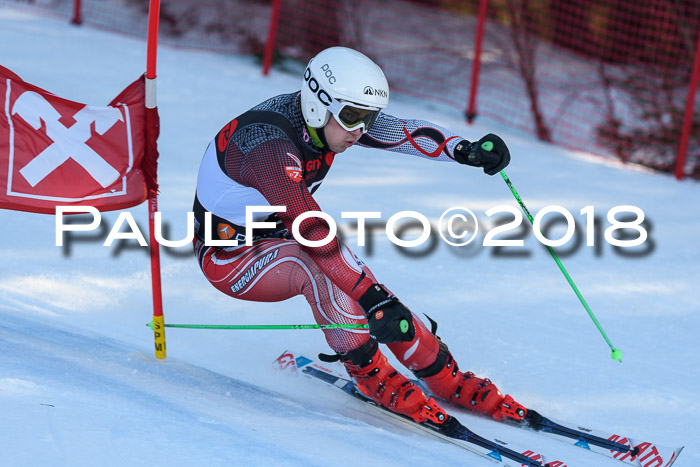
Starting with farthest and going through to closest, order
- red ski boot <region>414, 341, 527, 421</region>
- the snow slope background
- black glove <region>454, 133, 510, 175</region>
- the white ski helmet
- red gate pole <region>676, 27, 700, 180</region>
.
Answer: red gate pole <region>676, 27, 700, 180</region> < black glove <region>454, 133, 510, 175</region> < red ski boot <region>414, 341, 527, 421</region> < the white ski helmet < the snow slope background

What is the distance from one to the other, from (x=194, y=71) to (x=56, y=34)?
1.38 metres

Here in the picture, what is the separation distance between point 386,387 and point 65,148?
4.60ft

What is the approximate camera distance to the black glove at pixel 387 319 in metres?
2.60

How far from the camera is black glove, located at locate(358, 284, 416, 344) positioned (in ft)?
8.53

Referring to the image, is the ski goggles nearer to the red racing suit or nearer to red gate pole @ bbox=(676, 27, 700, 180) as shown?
the red racing suit

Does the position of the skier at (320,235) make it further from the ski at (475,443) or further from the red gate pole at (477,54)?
the red gate pole at (477,54)

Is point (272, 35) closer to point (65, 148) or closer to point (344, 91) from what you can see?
point (65, 148)

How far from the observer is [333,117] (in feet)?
9.44

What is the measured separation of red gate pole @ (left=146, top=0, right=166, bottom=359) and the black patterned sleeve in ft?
2.61

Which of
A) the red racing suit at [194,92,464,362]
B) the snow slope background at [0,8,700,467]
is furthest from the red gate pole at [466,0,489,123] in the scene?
the red racing suit at [194,92,464,362]

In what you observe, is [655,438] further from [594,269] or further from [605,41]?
[605,41]

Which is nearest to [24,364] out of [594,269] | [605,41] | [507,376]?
[507,376]

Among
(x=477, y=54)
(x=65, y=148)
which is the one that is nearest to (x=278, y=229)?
(x=65, y=148)

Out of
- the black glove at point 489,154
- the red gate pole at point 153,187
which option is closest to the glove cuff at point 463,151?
the black glove at point 489,154
